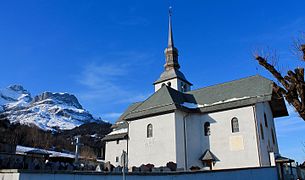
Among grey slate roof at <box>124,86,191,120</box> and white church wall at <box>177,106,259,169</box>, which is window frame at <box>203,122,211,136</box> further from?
grey slate roof at <box>124,86,191,120</box>

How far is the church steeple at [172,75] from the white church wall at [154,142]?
16918 millimetres

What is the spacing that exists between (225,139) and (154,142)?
6898mm

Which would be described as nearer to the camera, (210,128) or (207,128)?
(210,128)

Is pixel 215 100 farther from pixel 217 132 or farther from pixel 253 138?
pixel 253 138

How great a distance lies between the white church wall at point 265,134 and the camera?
Result: 2431 cm

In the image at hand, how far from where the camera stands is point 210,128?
2784 centimetres

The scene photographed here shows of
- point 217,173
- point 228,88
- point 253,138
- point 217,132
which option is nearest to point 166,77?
point 228,88

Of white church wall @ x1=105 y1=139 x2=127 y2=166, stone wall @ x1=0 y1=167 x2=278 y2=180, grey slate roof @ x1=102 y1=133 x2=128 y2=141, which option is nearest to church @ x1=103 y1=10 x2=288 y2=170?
grey slate roof @ x1=102 y1=133 x2=128 y2=141

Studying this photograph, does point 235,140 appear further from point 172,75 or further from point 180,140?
point 172,75

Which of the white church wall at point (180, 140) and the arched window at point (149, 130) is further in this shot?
the arched window at point (149, 130)

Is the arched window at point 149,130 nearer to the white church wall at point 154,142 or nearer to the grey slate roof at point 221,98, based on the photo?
the white church wall at point 154,142

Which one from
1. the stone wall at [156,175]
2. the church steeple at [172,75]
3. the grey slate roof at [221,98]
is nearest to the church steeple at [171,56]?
the church steeple at [172,75]

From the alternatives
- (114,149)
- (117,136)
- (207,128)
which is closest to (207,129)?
(207,128)

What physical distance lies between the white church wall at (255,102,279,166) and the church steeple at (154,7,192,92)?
17807mm
